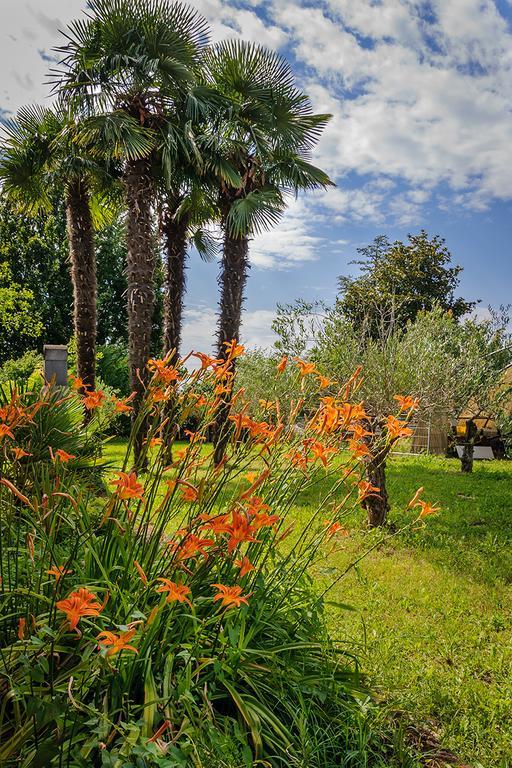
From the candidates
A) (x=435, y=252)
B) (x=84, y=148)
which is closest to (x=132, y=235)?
(x=84, y=148)

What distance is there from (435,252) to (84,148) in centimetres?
2133

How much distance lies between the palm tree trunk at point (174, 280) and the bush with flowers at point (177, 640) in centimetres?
945

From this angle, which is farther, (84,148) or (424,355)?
(84,148)

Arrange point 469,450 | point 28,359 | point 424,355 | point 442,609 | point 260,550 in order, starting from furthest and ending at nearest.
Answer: point 28,359
point 469,450
point 424,355
point 442,609
point 260,550

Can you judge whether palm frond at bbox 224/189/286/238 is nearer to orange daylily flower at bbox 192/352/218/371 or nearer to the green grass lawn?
the green grass lawn

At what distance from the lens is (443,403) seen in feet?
27.0

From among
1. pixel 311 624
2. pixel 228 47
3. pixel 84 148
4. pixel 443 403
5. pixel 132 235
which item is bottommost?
pixel 311 624

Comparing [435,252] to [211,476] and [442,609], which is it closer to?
[442,609]

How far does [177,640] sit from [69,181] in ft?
36.7

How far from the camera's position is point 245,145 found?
10.6m

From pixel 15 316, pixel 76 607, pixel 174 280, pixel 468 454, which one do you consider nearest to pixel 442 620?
pixel 76 607

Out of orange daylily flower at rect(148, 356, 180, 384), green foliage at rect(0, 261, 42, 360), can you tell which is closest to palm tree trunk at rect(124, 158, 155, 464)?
orange daylily flower at rect(148, 356, 180, 384)

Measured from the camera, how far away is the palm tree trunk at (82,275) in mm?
11344

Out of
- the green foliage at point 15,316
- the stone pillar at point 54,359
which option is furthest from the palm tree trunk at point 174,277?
the green foliage at point 15,316
